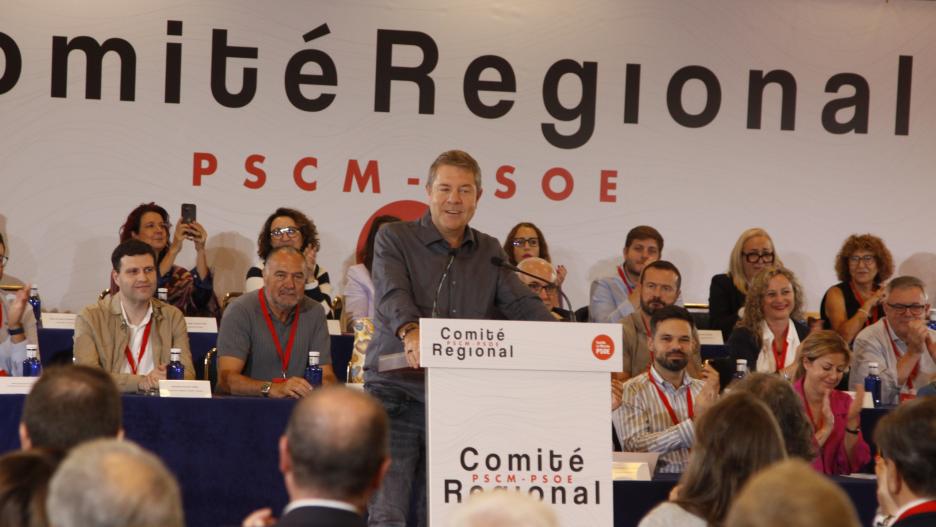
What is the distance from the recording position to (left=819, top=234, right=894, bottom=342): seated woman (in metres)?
7.10

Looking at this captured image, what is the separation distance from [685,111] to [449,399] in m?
5.18

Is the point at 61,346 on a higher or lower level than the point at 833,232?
lower

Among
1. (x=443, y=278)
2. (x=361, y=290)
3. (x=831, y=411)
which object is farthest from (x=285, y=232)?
(x=443, y=278)

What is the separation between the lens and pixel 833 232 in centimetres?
826

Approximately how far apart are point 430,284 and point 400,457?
20.7 inches

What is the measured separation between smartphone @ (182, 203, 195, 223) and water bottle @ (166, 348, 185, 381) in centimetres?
213

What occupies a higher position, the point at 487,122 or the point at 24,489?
the point at 487,122

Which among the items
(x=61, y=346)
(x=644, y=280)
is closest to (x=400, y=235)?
(x=644, y=280)

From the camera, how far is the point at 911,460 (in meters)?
2.54

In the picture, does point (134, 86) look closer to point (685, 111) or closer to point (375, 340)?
point (685, 111)

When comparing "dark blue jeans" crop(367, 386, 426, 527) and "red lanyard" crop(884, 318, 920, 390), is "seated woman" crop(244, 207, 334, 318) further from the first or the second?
"dark blue jeans" crop(367, 386, 426, 527)

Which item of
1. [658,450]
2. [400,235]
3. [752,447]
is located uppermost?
[400,235]

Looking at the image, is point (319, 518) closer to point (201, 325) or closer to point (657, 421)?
point (657, 421)

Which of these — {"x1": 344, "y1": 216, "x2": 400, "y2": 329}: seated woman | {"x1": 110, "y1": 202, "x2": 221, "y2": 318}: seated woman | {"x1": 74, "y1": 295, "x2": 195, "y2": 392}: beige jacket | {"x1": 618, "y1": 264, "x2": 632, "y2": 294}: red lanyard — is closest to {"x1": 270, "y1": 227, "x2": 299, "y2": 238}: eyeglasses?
{"x1": 344, "y1": 216, "x2": 400, "y2": 329}: seated woman
